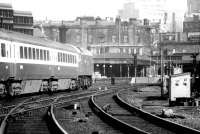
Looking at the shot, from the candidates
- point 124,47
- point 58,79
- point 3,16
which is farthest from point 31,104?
point 124,47

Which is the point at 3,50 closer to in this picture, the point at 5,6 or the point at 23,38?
A: the point at 23,38

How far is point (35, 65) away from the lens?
77.4ft

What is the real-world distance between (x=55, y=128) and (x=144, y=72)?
92709 millimetres

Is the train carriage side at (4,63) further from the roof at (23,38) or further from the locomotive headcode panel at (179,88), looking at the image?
the locomotive headcode panel at (179,88)

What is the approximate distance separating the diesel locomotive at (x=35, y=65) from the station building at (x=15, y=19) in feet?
183

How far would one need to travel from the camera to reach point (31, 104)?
18656 millimetres

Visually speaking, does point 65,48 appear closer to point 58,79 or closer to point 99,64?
point 58,79

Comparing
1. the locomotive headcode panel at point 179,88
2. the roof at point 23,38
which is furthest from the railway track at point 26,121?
the locomotive headcode panel at point 179,88

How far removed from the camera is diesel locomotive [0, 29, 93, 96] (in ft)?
65.2

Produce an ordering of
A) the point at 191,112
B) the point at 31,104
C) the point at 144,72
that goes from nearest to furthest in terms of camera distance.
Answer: the point at 191,112
the point at 31,104
the point at 144,72

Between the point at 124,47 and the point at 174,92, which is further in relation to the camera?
the point at 124,47

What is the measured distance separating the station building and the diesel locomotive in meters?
55.8

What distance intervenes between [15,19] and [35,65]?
7324cm

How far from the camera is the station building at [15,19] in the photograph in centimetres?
8631
